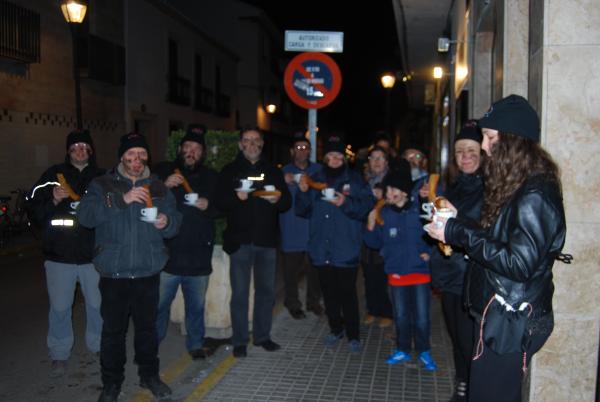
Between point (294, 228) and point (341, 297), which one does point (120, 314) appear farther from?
point (294, 228)

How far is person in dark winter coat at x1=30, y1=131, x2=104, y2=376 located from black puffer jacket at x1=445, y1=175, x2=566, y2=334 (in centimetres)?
361

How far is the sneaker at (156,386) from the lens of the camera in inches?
190

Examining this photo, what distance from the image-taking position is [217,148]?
625 cm

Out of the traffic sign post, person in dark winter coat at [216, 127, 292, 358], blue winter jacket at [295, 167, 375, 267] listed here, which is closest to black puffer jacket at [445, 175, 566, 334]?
blue winter jacket at [295, 167, 375, 267]

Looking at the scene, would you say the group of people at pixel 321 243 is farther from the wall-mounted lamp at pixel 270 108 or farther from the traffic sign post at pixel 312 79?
the wall-mounted lamp at pixel 270 108

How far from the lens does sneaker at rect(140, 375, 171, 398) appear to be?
4828 millimetres

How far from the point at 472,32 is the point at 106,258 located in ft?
20.7

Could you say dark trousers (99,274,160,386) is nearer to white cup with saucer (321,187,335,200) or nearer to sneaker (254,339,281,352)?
sneaker (254,339,281,352)

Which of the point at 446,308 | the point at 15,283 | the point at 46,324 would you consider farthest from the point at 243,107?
the point at 446,308

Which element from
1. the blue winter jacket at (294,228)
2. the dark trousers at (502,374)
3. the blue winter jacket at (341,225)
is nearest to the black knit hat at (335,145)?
the blue winter jacket at (341,225)

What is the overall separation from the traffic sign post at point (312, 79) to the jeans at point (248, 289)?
2386 mm

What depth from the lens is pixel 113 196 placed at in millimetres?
4543

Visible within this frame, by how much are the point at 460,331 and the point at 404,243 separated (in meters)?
1.56

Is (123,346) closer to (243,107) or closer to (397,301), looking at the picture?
(397,301)
